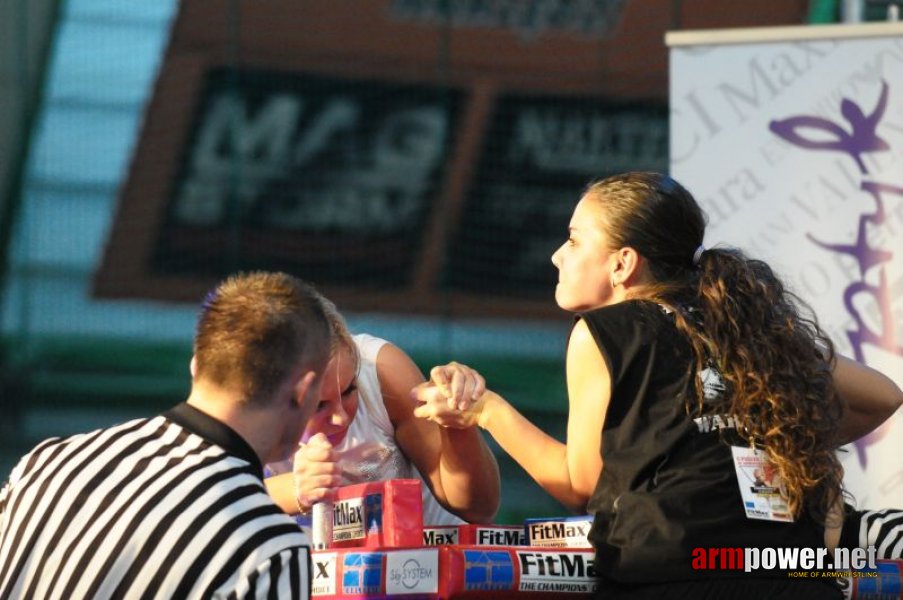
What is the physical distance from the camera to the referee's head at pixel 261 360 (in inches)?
73.9

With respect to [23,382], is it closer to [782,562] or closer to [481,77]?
[481,77]

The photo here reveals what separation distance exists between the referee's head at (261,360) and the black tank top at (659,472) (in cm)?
53

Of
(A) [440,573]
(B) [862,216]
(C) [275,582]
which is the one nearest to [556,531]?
(A) [440,573]

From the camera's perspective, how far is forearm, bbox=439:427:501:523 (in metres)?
2.69

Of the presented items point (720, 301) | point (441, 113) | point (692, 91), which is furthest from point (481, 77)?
point (720, 301)

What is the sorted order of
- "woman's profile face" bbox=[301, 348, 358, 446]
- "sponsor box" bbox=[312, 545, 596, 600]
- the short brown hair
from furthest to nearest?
"woman's profile face" bbox=[301, 348, 358, 446] < "sponsor box" bbox=[312, 545, 596, 600] < the short brown hair

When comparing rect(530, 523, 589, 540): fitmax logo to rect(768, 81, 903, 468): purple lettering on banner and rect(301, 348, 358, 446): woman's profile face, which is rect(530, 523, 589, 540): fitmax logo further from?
rect(768, 81, 903, 468): purple lettering on banner

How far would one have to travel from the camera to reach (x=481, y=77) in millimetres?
12352

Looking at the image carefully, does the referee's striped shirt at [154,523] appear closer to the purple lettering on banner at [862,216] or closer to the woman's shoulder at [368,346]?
the woman's shoulder at [368,346]

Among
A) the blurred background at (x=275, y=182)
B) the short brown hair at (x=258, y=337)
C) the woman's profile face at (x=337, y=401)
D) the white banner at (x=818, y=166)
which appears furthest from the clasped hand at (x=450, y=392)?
the blurred background at (x=275, y=182)

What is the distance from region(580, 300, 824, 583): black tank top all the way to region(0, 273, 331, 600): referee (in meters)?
0.53

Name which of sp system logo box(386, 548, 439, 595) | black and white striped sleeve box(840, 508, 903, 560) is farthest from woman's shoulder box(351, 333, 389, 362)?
black and white striped sleeve box(840, 508, 903, 560)

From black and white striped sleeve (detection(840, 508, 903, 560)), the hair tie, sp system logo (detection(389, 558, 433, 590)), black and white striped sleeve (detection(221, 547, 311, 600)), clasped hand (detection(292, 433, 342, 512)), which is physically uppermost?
the hair tie

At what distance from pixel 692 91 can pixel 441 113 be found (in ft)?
23.7
